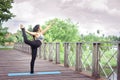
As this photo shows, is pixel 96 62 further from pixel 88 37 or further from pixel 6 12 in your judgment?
pixel 88 37

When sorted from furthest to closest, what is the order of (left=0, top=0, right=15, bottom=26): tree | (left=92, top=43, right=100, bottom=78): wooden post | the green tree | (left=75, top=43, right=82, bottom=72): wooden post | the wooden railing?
1. the green tree
2. (left=0, top=0, right=15, bottom=26): tree
3. (left=75, top=43, right=82, bottom=72): wooden post
4. (left=92, top=43, right=100, bottom=78): wooden post
5. the wooden railing

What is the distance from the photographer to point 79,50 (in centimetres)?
1036

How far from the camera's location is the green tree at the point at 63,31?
227 ft

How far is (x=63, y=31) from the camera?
70.6m

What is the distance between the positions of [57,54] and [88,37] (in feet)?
206

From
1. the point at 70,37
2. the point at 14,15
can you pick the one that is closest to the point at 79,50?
the point at 14,15

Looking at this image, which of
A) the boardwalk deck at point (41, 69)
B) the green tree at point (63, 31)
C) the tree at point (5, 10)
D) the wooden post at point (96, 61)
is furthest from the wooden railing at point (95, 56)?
the green tree at point (63, 31)

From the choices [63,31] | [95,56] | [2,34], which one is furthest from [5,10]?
[63,31]

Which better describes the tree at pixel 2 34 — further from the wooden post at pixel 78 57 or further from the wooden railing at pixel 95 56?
the wooden post at pixel 78 57

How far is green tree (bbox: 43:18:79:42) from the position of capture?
2726 inches

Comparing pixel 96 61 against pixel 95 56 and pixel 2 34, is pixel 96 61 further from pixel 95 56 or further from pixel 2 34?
pixel 2 34

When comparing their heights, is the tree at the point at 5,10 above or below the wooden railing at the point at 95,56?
above

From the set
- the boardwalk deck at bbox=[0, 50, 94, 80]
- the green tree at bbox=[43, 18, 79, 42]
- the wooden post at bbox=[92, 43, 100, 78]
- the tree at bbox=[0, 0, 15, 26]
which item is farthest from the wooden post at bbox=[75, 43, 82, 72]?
the green tree at bbox=[43, 18, 79, 42]

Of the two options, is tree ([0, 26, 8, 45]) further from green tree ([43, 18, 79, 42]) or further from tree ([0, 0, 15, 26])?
green tree ([43, 18, 79, 42])
